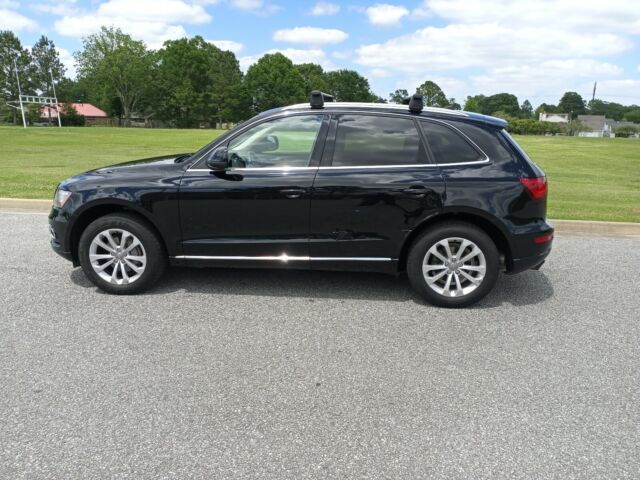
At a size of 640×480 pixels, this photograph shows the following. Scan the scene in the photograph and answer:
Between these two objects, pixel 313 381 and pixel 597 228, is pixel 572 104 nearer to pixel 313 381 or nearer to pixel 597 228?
pixel 597 228

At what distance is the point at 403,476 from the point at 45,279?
4179mm

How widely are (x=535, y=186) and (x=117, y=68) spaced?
9379 cm

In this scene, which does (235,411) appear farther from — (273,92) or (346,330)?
(273,92)

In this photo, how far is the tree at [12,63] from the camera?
326 feet

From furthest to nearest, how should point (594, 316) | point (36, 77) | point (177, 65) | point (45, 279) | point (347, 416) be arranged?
point (36, 77), point (177, 65), point (45, 279), point (594, 316), point (347, 416)

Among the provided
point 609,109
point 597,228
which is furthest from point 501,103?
point 597,228

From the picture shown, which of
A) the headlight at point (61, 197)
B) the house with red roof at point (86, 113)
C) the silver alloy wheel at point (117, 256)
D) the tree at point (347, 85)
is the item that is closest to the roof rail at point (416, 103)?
the silver alloy wheel at point (117, 256)

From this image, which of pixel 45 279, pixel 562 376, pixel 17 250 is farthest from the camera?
pixel 17 250

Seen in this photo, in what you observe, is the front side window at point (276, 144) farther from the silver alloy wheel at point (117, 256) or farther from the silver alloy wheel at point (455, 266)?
the silver alloy wheel at point (455, 266)

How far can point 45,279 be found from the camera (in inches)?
197

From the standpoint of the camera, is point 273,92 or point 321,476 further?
point 273,92

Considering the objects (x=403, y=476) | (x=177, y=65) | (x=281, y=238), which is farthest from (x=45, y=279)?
(x=177, y=65)

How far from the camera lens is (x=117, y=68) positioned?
85.7m

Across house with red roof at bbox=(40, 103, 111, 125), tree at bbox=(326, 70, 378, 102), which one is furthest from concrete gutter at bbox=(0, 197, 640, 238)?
tree at bbox=(326, 70, 378, 102)
